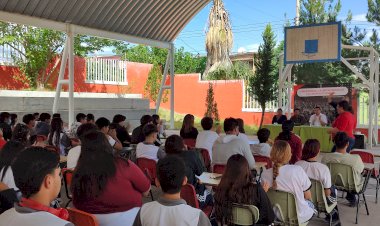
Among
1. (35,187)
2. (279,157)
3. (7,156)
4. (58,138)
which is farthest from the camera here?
(58,138)

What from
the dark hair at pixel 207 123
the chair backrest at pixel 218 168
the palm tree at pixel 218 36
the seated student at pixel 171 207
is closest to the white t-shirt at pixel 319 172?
the chair backrest at pixel 218 168

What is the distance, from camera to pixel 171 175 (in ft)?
7.57

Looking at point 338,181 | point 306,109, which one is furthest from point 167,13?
point 338,181

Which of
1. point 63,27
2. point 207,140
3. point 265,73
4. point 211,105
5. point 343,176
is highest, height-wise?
point 63,27

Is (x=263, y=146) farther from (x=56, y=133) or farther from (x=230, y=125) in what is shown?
(x=56, y=133)

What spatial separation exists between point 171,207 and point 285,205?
5.70 feet

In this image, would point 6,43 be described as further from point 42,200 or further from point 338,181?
point 42,200

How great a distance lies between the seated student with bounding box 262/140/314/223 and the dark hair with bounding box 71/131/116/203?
5.17ft

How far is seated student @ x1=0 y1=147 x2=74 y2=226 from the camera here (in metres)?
1.58

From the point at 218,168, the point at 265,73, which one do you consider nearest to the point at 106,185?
the point at 218,168

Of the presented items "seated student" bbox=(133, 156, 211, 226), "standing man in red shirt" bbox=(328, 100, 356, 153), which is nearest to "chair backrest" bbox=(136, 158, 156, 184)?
"seated student" bbox=(133, 156, 211, 226)

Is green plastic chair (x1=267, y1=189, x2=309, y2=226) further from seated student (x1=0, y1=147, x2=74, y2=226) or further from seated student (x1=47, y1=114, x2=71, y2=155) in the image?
seated student (x1=47, y1=114, x2=71, y2=155)

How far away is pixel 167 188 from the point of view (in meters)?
2.31

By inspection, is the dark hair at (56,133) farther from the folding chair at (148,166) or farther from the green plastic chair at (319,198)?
the green plastic chair at (319,198)
